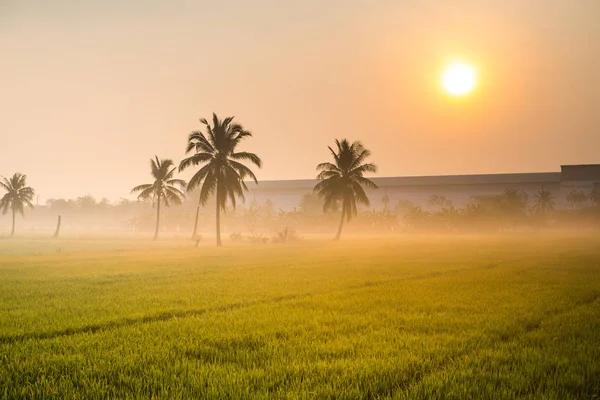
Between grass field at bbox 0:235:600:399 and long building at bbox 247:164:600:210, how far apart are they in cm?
9492

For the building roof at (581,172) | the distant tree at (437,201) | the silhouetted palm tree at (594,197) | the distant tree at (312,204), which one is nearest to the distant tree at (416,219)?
the distant tree at (437,201)

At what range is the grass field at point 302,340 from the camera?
15.9ft

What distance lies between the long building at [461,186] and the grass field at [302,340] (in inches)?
3737

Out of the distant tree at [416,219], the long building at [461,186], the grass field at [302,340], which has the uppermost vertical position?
the long building at [461,186]

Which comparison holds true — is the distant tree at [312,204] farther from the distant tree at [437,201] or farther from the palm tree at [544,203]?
the palm tree at [544,203]

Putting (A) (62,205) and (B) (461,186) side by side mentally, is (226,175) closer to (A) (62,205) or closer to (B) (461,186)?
(B) (461,186)

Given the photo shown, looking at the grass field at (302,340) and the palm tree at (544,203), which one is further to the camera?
the palm tree at (544,203)

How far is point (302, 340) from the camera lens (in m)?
6.75

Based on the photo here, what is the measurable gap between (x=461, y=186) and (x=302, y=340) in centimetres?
10696

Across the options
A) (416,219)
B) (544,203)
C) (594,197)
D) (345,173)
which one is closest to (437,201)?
(544,203)

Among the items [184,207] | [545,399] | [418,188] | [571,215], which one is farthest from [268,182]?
[545,399]

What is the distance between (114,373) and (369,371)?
306 centimetres

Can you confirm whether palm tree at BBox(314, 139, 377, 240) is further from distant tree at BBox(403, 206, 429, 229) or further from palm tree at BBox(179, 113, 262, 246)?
distant tree at BBox(403, 206, 429, 229)

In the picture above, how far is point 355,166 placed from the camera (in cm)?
5059
